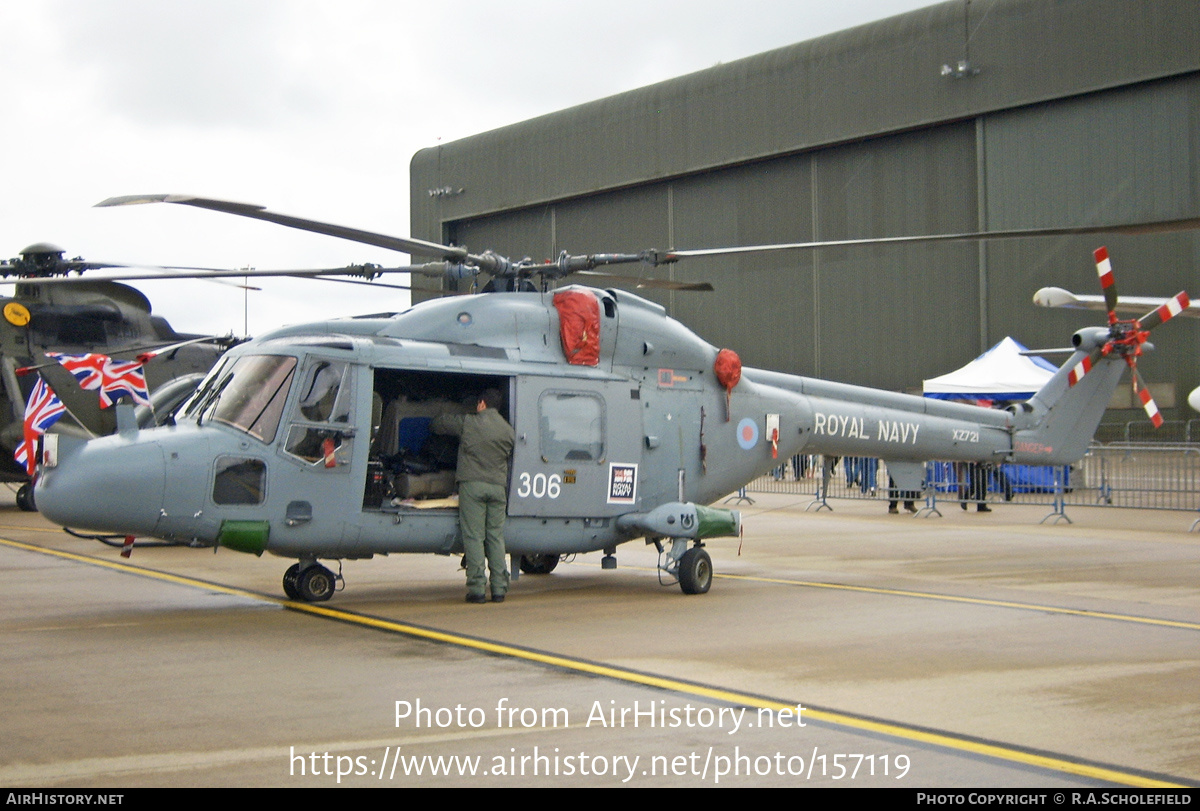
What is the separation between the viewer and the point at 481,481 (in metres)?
9.97

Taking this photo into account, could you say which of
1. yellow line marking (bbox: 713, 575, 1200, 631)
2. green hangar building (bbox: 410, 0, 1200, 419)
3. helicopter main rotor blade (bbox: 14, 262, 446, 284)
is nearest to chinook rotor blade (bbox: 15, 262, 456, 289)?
helicopter main rotor blade (bbox: 14, 262, 446, 284)

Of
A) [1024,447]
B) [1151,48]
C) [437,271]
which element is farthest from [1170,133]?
[437,271]

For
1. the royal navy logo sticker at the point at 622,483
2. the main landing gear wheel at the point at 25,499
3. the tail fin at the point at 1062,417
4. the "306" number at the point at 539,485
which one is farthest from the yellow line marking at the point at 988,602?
the main landing gear wheel at the point at 25,499

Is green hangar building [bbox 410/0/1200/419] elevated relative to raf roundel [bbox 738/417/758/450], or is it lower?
elevated

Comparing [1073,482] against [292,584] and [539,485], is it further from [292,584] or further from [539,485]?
[292,584]

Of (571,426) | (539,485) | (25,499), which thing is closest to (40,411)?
(539,485)

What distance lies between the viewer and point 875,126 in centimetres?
3978

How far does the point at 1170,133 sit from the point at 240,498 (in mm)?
32371

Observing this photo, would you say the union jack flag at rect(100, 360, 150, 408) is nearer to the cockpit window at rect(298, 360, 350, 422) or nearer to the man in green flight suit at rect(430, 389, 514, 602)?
the cockpit window at rect(298, 360, 350, 422)

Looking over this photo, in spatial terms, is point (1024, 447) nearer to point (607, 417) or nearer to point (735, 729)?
point (607, 417)

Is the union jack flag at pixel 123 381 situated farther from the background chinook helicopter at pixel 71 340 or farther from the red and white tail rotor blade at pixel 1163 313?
the red and white tail rotor blade at pixel 1163 313

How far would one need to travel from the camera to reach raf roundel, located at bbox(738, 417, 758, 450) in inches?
481

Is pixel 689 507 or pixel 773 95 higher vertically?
pixel 773 95

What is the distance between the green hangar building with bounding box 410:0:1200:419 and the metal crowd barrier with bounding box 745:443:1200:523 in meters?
7.75
